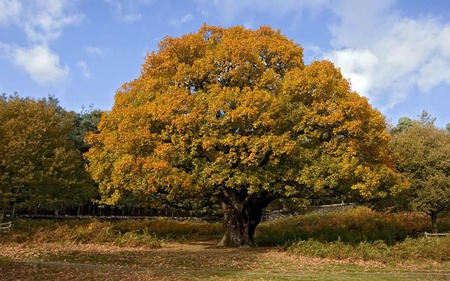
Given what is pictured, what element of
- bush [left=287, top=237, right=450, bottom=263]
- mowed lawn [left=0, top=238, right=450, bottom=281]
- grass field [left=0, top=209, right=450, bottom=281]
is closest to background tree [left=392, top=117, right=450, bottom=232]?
grass field [left=0, top=209, right=450, bottom=281]

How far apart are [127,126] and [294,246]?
34.9 feet

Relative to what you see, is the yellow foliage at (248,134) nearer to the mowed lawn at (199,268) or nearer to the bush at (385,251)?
the bush at (385,251)

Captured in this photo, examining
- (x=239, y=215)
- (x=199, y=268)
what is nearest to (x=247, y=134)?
Result: (x=239, y=215)

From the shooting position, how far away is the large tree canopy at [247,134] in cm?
1827

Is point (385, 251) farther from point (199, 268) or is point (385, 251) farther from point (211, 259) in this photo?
point (199, 268)

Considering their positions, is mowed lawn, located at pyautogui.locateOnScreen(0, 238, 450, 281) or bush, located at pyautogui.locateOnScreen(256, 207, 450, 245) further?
bush, located at pyautogui.locateOnScreen(256, 207, 450, 245)

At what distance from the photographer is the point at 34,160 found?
2916 centimetres

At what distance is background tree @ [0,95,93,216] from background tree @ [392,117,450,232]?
79.9 ft

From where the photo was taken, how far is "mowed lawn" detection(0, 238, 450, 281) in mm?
11789

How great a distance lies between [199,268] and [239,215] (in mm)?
9108

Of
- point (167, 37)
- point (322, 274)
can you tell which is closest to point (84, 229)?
point (167, 37)

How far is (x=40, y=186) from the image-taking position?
2967 cm

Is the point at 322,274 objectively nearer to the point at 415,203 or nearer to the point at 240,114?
the point at 240,114

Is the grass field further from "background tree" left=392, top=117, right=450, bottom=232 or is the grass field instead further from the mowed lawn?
"background tree" left=392, top=117, right=450, bottom=232
